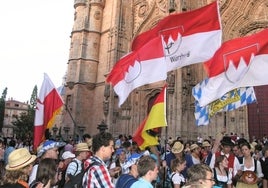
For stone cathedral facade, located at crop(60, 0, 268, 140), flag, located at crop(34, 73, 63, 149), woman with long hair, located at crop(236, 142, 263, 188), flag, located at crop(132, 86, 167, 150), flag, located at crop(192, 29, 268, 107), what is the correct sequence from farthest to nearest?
stone cathedral facade, located at crop(60, 0, 268, 140)
flag, located at crop(34, 73, 63, 149)
flag, located at crop(192, 29, 268, 107)
flag, located at crop(132, 86, 167, 150)
woman with long hair, located at crop(236, 142, 263, 188)

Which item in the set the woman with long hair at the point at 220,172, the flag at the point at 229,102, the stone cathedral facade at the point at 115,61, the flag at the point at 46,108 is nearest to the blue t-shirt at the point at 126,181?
the woman with long hair at the point at 220,172

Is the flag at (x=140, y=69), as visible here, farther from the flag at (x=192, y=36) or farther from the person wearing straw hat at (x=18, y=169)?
the person wearing straw hat at (x=18, y=169)

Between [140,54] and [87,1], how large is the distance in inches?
659

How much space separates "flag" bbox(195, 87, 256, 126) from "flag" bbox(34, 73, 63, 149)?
373 cm

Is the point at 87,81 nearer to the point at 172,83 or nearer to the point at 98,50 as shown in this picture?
the point at 98,50

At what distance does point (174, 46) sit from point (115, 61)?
12.8 m

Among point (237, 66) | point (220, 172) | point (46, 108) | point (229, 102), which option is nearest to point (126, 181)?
point (220, 172)

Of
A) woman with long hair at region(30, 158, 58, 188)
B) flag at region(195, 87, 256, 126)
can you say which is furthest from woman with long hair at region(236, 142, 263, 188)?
woman with long hair at region(30, 158, 58, 188)

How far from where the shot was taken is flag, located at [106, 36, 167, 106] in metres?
6.71

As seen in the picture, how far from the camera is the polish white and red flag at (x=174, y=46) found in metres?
6.45

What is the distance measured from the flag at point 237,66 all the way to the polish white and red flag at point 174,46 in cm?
42

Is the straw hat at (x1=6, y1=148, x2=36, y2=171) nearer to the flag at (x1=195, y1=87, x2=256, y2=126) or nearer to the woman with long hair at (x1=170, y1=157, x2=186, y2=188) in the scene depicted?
the woman with long hair at (x1=170, y1=157, x2=186, y2=188)

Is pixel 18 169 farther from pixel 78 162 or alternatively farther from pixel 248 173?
pixel 248 173

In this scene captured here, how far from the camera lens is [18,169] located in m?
2.89
